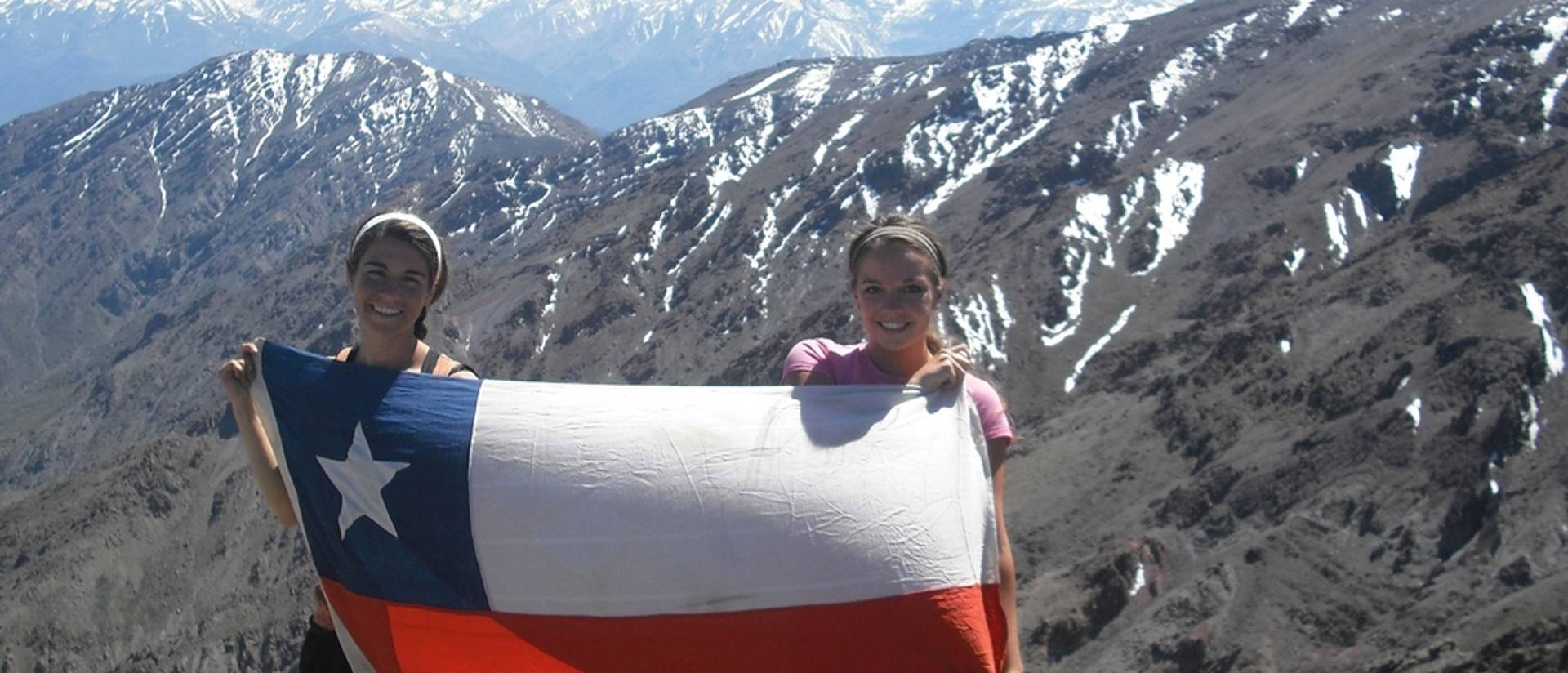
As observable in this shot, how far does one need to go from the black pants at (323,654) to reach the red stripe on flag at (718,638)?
35cm

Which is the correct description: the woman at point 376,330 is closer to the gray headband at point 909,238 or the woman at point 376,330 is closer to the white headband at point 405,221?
the white headband at point 405,221

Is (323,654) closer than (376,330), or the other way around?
(376,330)

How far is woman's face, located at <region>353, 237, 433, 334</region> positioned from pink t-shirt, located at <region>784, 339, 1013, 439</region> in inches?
67.6

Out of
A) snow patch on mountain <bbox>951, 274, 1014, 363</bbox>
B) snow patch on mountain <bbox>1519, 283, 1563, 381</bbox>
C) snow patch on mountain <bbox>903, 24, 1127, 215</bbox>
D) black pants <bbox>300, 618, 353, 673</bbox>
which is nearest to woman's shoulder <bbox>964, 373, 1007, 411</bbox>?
black pants <bbox>300, 618, 353, 673</bbox>

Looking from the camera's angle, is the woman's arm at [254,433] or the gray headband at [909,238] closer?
the gray headband at [909,238]

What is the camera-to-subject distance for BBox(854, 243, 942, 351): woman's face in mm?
5633

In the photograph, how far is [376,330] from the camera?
19.0 ft

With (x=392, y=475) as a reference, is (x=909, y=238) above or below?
above

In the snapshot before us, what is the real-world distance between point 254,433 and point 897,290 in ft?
10.0

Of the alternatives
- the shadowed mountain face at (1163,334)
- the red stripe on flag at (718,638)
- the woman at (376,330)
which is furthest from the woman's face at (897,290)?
the woman at (376,330)

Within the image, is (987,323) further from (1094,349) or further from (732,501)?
(732,501)

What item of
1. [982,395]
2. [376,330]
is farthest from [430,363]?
[982,395]

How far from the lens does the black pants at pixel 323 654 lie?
611cm

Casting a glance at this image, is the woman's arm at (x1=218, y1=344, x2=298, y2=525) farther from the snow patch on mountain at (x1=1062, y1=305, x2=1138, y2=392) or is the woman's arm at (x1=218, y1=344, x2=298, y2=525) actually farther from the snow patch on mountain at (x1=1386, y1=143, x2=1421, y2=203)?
the snow patch on mountain at (x1=1386, y1=143, x2=1421, y2=203)
